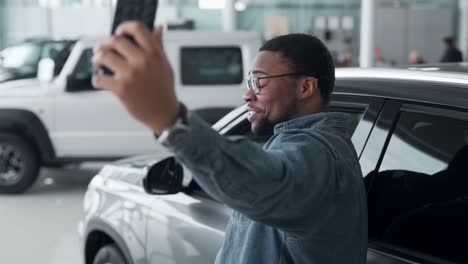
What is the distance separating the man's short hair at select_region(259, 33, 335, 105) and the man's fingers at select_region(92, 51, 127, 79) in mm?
647

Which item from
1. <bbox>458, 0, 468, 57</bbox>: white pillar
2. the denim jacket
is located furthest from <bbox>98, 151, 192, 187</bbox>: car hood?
<bbox>458, 0, 468, 57</bbox>: white pillar

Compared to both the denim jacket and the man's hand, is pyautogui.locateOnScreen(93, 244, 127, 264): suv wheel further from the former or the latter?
the man's hand

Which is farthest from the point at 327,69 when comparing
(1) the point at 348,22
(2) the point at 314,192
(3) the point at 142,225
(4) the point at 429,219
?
(1) the point at 348,22

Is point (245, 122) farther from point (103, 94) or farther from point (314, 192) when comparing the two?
A: point (103, 94)

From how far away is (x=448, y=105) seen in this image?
2.11 m

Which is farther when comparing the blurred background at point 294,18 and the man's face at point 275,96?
the blurred background at point 294,18

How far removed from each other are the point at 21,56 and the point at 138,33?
30.8ft

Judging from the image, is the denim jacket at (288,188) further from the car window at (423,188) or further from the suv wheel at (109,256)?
the suv wheel at (109,256)

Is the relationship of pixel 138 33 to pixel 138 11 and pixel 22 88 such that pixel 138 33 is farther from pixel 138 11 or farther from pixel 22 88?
pixel 22 88

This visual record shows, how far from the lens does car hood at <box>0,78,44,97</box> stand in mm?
8469

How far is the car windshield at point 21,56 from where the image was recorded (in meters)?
9.97

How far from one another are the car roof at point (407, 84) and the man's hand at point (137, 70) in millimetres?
1143

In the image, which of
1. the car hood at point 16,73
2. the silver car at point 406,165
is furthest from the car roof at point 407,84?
the car hood at point 16,73

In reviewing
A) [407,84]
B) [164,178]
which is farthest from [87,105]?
[407,84]
